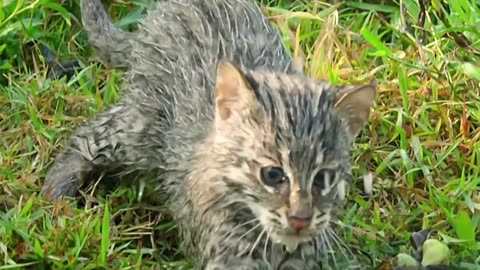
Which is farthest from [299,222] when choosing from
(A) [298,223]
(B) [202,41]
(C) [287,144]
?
(B) [202,41]

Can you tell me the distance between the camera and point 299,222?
15.1ft

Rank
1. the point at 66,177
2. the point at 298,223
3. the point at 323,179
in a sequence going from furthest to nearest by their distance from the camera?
the point at 66,177
the point at 323,179
the point at 298,223

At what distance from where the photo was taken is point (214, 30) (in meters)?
5.82

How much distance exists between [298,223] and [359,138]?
1537 mm

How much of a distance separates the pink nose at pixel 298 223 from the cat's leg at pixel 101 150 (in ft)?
4.30

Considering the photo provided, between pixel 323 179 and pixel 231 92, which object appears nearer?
pixel 323 179

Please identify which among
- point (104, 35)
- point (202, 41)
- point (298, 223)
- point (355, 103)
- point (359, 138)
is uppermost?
point (355, 103)

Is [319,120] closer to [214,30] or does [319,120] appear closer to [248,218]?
[248,218]

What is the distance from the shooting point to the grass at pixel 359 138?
5.38 metres

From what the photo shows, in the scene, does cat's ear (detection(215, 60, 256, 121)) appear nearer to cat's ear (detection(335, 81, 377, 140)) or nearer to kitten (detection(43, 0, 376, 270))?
kitten (detection(43, 0, 376, 270))

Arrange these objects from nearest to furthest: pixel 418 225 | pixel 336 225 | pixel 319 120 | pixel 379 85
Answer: pixel 319 120 → pixel 336 225 → pixel 418 225 → pixel 379 85

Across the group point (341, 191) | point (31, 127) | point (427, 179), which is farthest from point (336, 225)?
point (31, 127)

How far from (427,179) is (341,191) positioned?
3.32 ft

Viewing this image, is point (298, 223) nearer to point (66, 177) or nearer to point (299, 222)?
point (299, 222)
